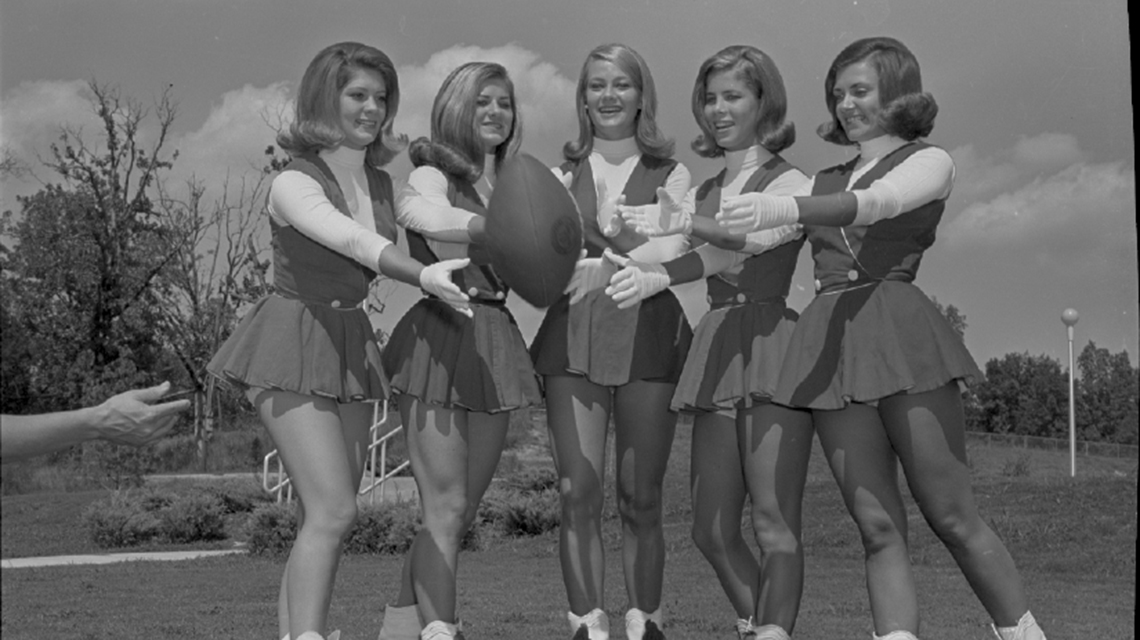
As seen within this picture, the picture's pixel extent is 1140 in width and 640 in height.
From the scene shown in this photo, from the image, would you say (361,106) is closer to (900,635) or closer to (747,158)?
(747,158)

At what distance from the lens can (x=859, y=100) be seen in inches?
141

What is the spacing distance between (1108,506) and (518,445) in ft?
Result: 28.0

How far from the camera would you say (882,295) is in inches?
136

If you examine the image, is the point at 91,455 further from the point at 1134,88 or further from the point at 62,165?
the point at 1134,88

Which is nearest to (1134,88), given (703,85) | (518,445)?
(703,85)

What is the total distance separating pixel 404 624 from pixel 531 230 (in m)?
1.43

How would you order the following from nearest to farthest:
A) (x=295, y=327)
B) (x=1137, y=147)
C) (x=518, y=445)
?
(x=295, y=327) < (x=1137, y=147) < (x=518, y=445)

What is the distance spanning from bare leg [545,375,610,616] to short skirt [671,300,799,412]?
0.30 m

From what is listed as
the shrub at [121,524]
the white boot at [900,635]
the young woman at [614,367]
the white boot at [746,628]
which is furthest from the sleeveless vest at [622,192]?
the shrub at [121,524]

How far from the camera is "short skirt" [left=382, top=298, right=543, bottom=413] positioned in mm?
3809

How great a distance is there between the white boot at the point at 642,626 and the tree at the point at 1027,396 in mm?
9852

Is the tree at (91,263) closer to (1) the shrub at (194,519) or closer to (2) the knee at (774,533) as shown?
(1) the shrub at (194,519)

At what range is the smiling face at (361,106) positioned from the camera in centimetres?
384

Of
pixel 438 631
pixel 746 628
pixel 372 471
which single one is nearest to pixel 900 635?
pixel 746 628
